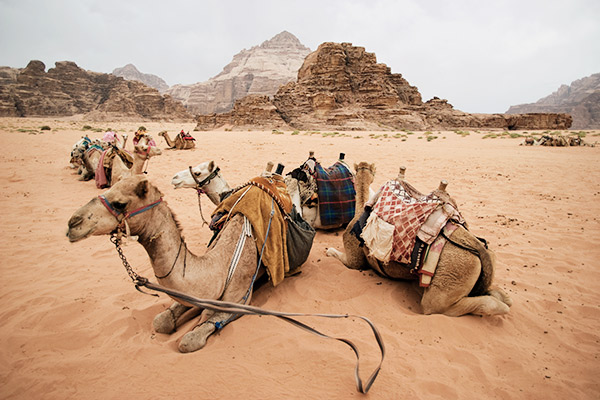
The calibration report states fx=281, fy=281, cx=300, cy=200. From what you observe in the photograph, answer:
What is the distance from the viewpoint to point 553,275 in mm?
3637

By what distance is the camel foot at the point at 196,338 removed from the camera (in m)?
2.43

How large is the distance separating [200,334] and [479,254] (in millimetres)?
2729

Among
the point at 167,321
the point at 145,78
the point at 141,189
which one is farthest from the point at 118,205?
the point at 145,78

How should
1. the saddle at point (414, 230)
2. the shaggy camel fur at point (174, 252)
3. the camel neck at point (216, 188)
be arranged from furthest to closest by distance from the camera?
the camel neck at point (216, 188) → the saddle at point (414, 230) → the shaggy camel fur at point (174, 252)

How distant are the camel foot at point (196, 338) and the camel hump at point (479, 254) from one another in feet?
8.18

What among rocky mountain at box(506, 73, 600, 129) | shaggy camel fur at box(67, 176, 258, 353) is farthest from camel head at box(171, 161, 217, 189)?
rocky mountain at box(506, 73, 600, 129)

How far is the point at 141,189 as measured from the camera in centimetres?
229

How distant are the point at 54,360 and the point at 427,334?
329 centimetres

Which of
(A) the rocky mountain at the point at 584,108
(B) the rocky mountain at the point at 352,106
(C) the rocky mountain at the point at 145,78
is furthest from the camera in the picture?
(C) the rocky mountain at the point at 145,78

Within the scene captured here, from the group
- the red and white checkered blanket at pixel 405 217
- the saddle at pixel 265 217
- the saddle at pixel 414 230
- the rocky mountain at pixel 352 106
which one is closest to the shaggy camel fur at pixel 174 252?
the saddle at pixel 265 217

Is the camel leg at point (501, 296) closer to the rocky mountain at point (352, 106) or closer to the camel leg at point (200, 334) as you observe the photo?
the camel leg at point (200, 334)

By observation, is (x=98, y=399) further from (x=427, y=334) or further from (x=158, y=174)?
(x=158, y=174)

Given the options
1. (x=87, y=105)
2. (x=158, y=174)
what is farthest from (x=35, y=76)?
(x=158, y=174)

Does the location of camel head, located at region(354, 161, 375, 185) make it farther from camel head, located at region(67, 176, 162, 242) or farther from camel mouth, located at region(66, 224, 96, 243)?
camel mouth, located at region(66, 224, 96, 243)
